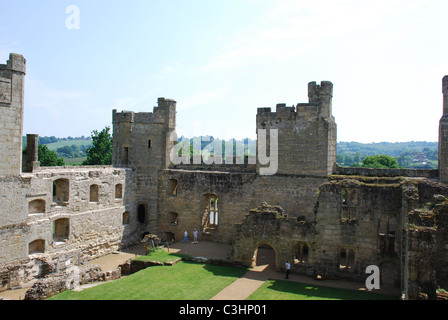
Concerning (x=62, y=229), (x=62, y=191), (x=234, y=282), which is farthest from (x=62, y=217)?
(x=234, y=282)

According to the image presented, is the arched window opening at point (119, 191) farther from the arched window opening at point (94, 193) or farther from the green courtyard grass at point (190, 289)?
the green courtyard grass at point (190, 289)

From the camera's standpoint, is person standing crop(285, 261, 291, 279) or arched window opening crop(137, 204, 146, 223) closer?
person standing crop(285, 261, 291, 279)

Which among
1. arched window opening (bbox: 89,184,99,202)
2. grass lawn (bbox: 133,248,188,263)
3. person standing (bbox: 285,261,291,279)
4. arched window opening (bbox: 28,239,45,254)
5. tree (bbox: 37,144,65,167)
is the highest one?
tree (bbox: 37,144,65,167)

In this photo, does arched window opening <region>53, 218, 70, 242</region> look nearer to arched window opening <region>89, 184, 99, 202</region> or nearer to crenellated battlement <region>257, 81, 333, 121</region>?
arched window opening <region>89, 184, 99, 202</region>

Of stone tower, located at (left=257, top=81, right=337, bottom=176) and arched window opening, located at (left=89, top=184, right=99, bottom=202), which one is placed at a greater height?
stone tower, located at (left=257, top=81, right=337, bottom=176)

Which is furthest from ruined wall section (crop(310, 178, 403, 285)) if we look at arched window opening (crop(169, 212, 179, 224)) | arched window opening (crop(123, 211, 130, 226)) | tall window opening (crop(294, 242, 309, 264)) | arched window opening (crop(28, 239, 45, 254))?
arched window opening (crop(28, 239, 45, 254))

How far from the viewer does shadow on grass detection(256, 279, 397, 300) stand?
16.6 meters

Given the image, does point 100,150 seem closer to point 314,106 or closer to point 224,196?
point 224,196

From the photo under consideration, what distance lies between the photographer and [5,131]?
1894 cm

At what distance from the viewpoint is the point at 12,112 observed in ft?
63.2

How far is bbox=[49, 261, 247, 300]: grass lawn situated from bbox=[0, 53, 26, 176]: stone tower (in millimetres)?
7134

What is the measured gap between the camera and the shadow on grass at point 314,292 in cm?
1665

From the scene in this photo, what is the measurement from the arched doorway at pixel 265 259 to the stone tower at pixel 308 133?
5.12 metres

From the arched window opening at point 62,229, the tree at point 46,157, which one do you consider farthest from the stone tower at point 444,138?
the tree at point 46,157
